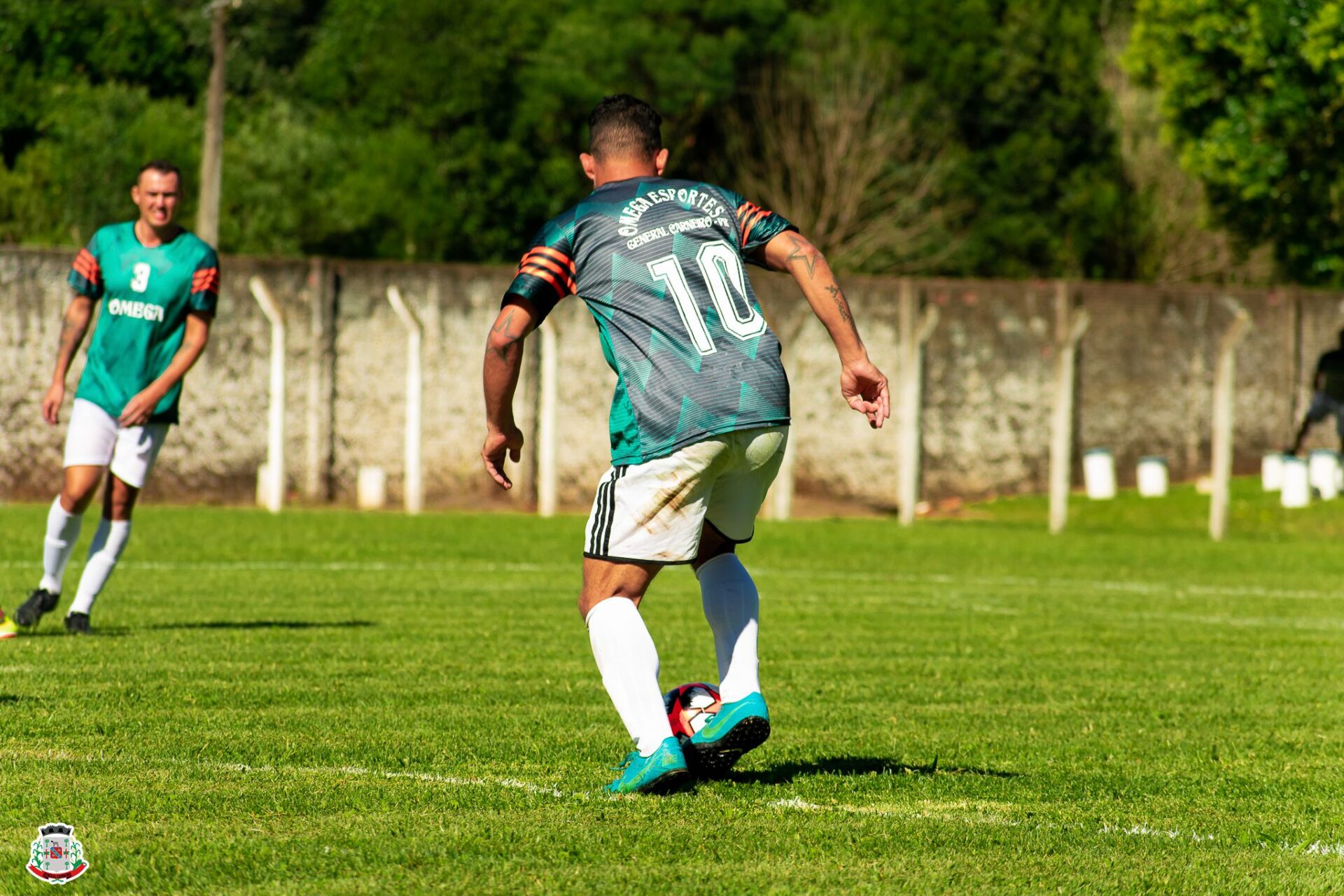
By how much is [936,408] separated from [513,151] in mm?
22600

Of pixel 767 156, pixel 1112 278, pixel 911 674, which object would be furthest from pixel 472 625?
pixel 1112 278

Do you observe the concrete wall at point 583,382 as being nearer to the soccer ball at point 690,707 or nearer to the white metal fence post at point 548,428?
the white metal fence post at point 548,428

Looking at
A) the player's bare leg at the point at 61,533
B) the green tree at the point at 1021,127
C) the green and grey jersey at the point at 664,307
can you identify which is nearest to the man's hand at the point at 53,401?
the player's bare leg at the point at 61,533

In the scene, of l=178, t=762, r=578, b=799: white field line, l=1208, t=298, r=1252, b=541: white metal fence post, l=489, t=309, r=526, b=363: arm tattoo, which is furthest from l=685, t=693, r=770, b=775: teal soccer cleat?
l=1208, t=298, r=1252, b=541: white metal fence post

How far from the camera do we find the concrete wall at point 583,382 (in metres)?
23.2

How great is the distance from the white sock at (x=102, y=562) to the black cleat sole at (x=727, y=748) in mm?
4810

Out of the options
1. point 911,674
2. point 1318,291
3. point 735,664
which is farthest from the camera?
point 1318,291

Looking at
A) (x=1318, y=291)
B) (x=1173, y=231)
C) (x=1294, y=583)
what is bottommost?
(x=1294, y=583)

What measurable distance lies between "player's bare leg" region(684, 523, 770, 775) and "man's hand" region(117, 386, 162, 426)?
4302mm

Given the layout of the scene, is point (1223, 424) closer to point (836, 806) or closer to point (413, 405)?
point (413, 405)

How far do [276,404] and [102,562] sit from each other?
12732 mm

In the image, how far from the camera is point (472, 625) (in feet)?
33.3

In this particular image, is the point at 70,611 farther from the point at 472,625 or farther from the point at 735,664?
the point at 735,664

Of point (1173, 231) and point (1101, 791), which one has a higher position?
point (1173, 231)
